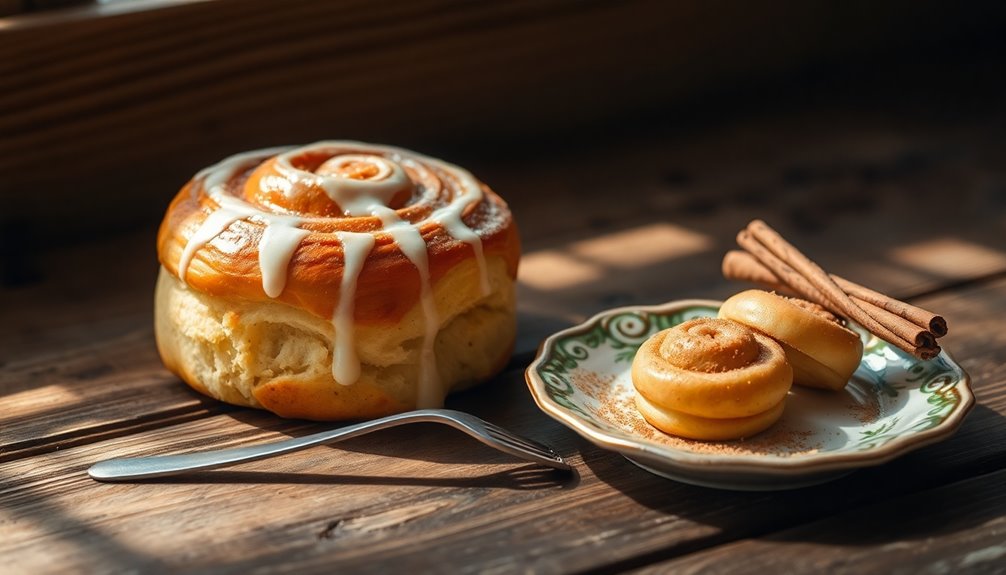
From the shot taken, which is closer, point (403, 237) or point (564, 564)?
point (564, 564)

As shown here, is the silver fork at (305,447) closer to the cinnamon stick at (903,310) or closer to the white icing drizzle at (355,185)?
the white icing drizzle at (355,185)

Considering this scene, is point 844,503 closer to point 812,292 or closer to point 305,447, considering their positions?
point 812,292

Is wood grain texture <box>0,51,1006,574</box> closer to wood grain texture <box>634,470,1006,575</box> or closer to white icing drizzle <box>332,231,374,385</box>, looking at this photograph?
wood grain texture <box>634,470,1006,575</box>

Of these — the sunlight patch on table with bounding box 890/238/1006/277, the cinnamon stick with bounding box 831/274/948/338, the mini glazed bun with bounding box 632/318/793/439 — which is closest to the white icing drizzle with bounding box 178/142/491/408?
Answer: the mini glazed bun with bounding box 632/318/793/439

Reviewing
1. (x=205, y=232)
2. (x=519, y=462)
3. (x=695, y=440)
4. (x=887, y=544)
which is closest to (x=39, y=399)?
(x=205, y=232)

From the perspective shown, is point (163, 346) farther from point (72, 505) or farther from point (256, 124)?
point (256, 124)

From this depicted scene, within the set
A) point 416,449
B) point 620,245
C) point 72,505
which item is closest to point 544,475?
point 416,449
